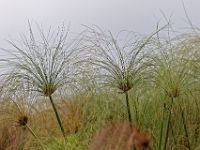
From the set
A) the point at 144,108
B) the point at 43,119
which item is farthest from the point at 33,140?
the point at 144,108

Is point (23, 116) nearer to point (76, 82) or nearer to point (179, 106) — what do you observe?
point (76, 82)

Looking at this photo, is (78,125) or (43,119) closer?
(78,125)

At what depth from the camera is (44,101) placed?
15.7 ft

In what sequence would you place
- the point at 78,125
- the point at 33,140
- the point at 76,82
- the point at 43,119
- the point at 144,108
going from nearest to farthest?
the point at 144,108, the point at 76,82, the point at 78,125, the point at 33,140, the point at 43,119

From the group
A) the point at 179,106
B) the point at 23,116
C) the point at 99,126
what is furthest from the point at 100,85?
the point at 23,116

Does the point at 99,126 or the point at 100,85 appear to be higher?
the point at 100,85

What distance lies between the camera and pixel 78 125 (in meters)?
4.43

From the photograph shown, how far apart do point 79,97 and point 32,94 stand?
40 cm

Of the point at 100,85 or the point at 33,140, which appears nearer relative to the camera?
the point at 100,85

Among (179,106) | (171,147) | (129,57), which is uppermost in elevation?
(129,57)

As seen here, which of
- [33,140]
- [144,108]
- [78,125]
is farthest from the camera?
[33,140]

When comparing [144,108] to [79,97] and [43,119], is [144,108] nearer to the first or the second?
[79,97]

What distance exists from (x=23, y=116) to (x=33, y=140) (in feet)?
1.20

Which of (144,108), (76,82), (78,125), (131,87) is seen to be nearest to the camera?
(131,87)
